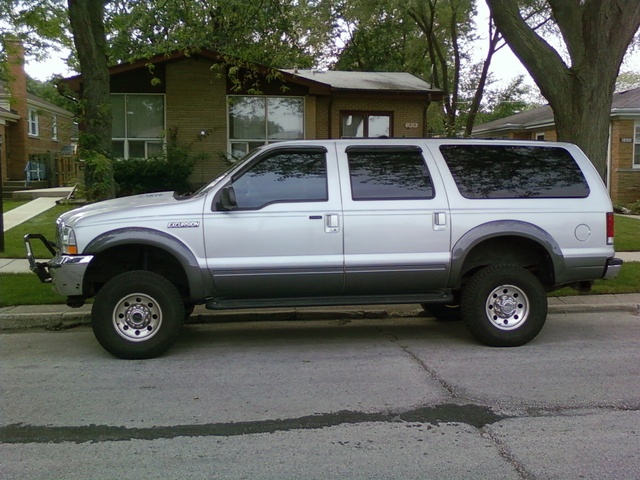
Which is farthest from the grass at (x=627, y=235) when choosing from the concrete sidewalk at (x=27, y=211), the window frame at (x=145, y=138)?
the concrete sidewalk at (x=27, y=211)

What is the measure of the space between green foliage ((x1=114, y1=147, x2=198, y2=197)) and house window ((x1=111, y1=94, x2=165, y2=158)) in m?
1.04

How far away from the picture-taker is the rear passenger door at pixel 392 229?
6156 millimetres

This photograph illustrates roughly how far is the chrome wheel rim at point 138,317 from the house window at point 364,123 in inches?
543

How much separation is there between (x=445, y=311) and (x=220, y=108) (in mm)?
12287

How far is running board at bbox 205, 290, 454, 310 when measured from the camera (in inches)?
240

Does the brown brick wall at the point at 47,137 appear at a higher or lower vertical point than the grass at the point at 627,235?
higher

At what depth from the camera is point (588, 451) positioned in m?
3.94

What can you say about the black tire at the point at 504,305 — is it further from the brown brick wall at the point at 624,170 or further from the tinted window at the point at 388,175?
the brown brick wall at the point at 624,170

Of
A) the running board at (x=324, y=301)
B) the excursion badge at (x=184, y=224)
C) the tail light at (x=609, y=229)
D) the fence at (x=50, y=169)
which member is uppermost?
the fence at (x=50, y=169)

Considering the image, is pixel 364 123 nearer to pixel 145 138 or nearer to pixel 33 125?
pixel 145 138

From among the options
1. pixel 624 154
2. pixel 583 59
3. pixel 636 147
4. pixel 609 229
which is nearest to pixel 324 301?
pixel 609 229

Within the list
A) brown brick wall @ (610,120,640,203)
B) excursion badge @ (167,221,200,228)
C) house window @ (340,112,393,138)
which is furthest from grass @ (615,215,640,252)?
excursion badge @ (167,221,200,228)

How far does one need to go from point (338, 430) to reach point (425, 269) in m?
2.40

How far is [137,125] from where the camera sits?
17953mm
